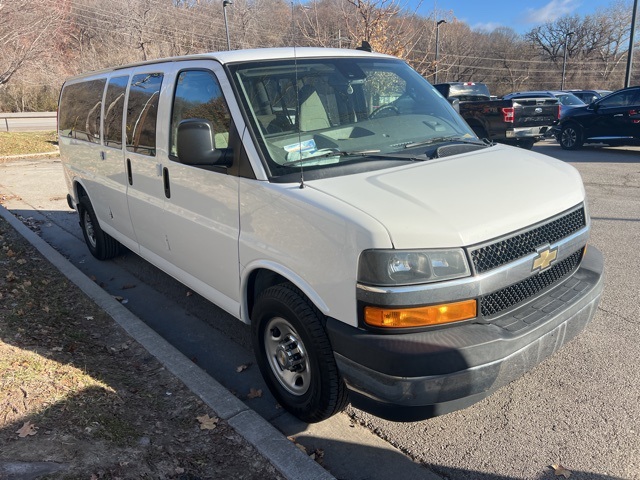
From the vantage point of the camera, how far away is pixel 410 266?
2.48 m

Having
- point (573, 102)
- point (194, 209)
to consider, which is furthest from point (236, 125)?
point (573, 102)

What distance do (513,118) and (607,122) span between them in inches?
151

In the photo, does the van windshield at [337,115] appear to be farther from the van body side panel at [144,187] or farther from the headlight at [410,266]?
the van body side panel at [144,187]

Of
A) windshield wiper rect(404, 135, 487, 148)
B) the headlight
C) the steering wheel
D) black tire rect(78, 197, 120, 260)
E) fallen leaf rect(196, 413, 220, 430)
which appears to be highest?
the steering wheel

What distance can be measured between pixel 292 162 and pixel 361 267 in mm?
953

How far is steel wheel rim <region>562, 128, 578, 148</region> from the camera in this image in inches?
591

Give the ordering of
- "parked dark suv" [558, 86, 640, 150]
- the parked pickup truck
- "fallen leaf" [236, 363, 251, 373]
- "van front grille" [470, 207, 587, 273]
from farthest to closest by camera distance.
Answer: "parked dark suv" [558, 86, 640, 150], the parked pickup truck, "fallen leaf" [236, 363, 251, 373], "van front grille" [470, 207, 587, 273]

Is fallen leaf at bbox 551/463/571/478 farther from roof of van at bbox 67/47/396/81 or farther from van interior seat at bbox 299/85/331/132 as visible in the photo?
roof of van at bbox 67/47/396/81

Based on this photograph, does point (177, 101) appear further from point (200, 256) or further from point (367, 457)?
point (367, 457)

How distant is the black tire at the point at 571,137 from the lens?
48.9ft

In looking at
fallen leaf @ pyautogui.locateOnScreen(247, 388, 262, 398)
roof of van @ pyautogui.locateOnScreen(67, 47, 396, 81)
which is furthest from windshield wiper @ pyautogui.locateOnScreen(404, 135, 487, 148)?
fallen leaf @ pyautogui.locateOnScreen(247, 388, 262, 398)

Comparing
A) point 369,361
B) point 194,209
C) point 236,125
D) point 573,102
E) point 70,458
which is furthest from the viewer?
point 573,102

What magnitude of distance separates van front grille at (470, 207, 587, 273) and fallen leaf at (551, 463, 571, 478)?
3.81ft

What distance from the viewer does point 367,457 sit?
3025 millimetres
